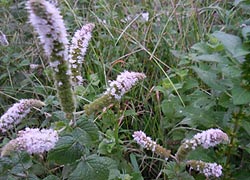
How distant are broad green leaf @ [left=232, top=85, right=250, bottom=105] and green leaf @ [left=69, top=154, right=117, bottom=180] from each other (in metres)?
0.40

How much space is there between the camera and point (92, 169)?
111 cm

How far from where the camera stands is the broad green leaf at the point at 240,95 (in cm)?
127

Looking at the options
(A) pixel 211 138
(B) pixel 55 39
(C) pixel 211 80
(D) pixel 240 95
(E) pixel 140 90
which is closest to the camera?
(B) pixel 55 39

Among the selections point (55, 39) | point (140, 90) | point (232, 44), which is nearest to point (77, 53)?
point (55, 39)

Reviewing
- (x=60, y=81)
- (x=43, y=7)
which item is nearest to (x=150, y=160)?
(x=60, y=81)

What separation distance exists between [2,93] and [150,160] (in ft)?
2.18

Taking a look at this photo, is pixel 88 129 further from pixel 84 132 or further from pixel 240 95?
pixel 240 95

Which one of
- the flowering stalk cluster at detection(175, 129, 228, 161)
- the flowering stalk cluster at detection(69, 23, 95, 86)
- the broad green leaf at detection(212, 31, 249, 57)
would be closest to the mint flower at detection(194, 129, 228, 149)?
the flowering stalk cluster at detection(175, 129, 228, 161)

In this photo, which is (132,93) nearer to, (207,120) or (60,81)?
(207,120)

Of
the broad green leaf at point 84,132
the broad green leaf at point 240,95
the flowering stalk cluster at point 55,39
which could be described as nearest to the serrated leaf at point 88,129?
the broad green leaf at point 84,132

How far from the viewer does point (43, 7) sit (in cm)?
87

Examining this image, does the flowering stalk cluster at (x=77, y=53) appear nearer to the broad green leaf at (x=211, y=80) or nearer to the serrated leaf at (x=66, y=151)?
the serrated leaf at (x=66, y=151)

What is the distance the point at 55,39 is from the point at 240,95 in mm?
612

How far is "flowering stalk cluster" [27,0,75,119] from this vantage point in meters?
0.87
